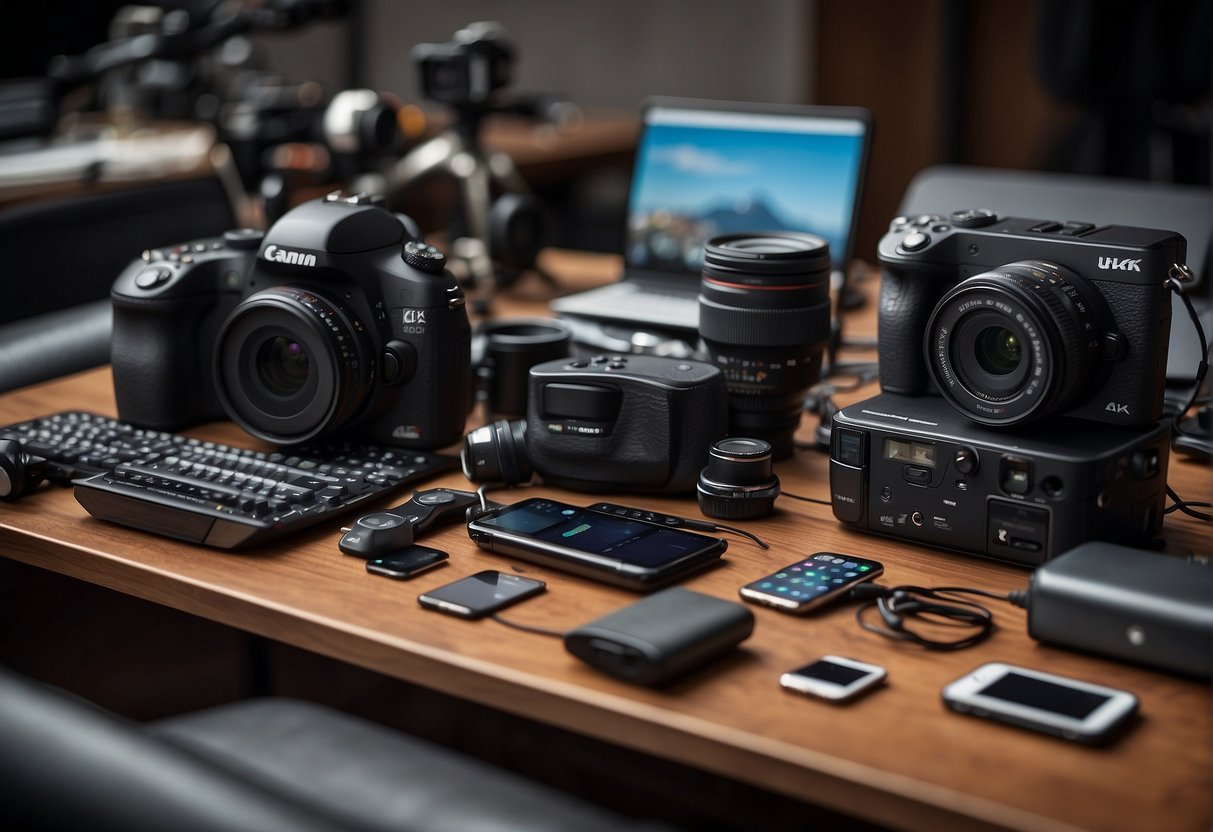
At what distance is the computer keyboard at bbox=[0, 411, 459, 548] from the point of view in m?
1.17

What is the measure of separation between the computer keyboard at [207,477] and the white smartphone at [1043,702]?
606 millimetres

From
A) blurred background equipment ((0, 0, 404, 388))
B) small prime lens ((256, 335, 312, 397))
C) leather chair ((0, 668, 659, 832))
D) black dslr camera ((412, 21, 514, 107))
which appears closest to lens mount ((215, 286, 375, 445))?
small prime lens ((256, 335, 312, 397))

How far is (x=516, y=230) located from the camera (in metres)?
2.11

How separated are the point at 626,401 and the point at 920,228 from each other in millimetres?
324

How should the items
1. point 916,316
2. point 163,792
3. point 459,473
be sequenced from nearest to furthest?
point 163,792, point 916,316, point 459,473

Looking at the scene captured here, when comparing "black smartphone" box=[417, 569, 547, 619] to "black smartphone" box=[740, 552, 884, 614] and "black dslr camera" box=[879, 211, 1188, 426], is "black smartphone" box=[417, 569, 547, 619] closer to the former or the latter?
"black smartphone" box=[740, 552, 884, 614]

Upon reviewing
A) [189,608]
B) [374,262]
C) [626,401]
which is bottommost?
[189,608]

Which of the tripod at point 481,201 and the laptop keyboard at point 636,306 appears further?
the tripod at point 481,201

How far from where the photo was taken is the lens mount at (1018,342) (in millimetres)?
A: 1080

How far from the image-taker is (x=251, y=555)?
116 cm

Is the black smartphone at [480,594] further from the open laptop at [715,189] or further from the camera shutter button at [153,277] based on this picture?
the open laptop at [715,189]

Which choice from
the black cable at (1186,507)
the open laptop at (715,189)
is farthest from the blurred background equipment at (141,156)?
the black cable at (1186,507)

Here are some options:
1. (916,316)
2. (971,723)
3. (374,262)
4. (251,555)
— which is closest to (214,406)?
(374,262)

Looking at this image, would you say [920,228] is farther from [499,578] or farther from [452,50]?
[452,50]
